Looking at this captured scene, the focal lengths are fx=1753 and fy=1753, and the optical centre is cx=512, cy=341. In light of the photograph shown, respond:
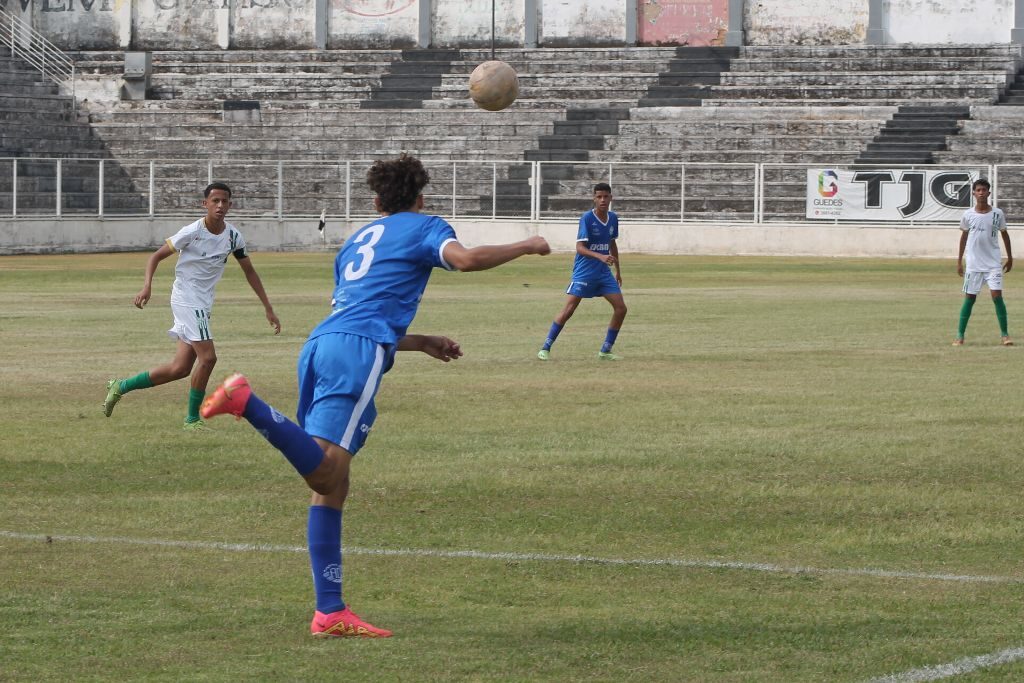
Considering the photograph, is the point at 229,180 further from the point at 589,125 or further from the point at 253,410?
the point at 253,410

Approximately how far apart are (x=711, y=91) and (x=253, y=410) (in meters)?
42.9

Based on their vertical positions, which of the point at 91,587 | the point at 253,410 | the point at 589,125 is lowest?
the point at 91,587

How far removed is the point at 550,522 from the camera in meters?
9.28

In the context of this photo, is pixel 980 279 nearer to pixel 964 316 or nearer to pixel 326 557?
pixel 964 316

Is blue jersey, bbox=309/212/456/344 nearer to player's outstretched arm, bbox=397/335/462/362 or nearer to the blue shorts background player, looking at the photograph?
player's outstretched arm, bbox=397/335/462/362

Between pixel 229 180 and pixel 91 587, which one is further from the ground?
pixel 229 180

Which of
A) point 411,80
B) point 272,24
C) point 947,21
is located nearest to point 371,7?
point 272,24

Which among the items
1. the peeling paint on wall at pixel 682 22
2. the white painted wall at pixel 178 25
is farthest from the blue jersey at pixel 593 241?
the white painted wall at pixel 178 25

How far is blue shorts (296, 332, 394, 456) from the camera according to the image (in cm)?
685

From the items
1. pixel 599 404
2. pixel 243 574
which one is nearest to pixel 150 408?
pixel 599 404

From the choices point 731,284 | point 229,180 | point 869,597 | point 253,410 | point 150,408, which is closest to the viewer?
point 253,410

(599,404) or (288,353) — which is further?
(288,353)

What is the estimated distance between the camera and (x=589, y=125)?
47.1 meters

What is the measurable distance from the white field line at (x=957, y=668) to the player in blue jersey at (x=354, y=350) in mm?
1970
